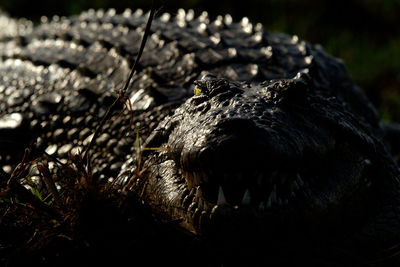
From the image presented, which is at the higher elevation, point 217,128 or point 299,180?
point 217,128

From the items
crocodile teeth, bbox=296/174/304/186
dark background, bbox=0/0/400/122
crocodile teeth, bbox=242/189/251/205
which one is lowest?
crocodile teeth, bbox=242/189/251/205

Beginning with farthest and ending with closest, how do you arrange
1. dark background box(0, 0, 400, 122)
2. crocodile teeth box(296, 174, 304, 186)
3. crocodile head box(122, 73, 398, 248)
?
dark background box(0, 0, 400, 122) → crocodile teeth box(296, 174, 304, 186) → crocodile head box(122, 73, 398, 248)

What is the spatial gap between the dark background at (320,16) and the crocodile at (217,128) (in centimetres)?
265

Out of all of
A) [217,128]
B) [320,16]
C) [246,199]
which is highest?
[320,16]

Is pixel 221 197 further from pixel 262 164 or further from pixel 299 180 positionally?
pixel 299 180

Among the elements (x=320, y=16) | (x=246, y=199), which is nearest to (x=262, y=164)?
(x=246, y=199)

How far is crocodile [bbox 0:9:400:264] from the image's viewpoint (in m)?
1.80

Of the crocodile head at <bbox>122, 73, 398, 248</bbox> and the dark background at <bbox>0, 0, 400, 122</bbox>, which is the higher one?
the dark background at <bbox>0, 0, 400, 122</bbox>

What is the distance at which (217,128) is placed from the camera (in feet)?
5.93

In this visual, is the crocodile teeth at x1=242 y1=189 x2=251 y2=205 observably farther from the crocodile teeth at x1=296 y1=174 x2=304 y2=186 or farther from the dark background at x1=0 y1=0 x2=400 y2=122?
the dark background at x1=0 y1=0 x2=400 y2=122

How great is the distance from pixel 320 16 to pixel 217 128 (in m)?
6.48

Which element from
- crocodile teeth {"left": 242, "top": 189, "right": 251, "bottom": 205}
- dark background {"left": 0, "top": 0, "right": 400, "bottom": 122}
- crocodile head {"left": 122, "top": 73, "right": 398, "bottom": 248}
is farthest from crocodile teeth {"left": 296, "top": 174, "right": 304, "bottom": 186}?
dark background {"left": 0, "top": 0, "right": 400, "bottom": 122}

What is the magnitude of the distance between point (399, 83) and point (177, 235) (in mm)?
4314

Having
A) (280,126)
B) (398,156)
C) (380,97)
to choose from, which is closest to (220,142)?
(280,126)
